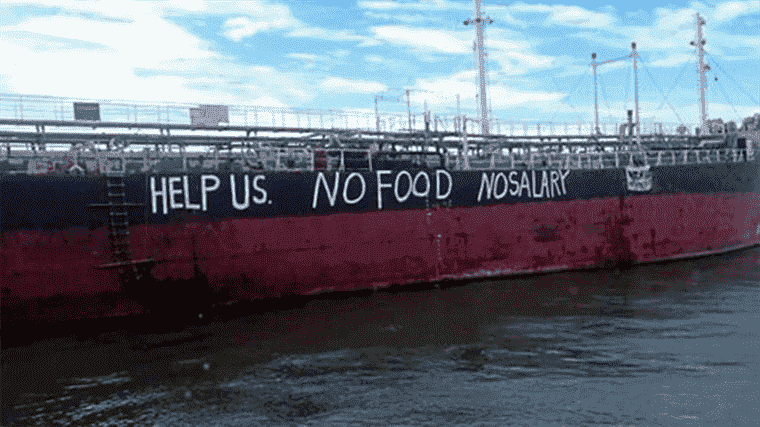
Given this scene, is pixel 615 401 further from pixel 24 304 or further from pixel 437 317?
pixel 24 304

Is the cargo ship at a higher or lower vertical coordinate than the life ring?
lower

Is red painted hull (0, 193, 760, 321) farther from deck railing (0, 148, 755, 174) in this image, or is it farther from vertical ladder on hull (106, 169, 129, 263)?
deck railing (0, 148, 755, 174)

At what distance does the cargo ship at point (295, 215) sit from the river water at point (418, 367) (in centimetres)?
152

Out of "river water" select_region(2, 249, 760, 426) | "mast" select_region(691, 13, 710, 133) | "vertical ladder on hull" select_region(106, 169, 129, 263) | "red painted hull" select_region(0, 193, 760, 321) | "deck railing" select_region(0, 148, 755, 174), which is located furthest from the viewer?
"mast" select_region(691, 13, 710, 133)

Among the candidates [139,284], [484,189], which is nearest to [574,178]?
[484,189]

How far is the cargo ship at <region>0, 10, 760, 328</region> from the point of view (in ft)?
41.0

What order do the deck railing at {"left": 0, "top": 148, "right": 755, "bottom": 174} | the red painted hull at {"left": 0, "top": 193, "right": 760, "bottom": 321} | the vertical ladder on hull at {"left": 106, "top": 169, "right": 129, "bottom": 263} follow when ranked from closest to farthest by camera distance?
the red painted hull at {"left": 0, "top": 193, "right": 760, "bottom": 321} → the vertical ladder on hull at {"left": 106, "top": 169, "right": 129, "bottom": 263} → the deck railing at {"left": 0, "top": 148, "right": 755, "bottom": 174}

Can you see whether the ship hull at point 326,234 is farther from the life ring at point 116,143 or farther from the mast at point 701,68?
the mast at point 701,68

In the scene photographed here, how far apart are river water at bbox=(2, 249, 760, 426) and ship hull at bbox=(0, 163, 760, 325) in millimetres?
1350

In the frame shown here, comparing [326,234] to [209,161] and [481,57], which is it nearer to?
[209,161]

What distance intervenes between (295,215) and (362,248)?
2280 millimetres

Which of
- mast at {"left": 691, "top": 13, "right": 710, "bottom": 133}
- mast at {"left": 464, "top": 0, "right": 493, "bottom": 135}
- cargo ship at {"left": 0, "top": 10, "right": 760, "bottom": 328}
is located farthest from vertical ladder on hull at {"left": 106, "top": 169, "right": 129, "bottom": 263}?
mast at {"left": 691, "top": 13, "right": 710, "bottom": 133}

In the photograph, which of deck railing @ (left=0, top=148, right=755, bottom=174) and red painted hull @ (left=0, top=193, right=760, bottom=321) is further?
deck railing @ (left=0, top=148, right=755, bottom=174)

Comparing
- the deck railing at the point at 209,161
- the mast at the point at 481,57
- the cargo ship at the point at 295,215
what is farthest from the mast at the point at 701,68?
the deck railing at the point at 209,161
